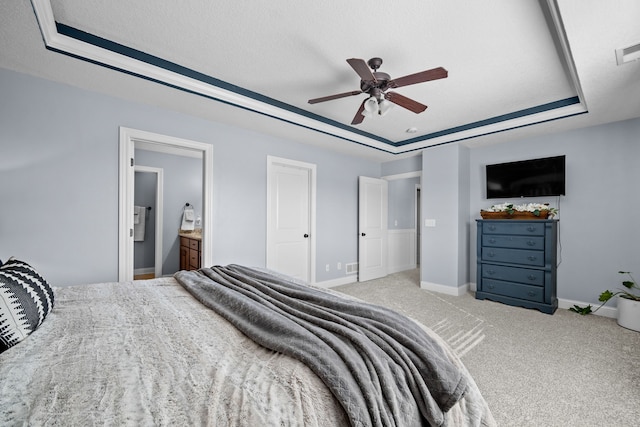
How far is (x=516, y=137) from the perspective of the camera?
3.92 m

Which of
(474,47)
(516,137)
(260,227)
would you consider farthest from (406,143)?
(260,227)

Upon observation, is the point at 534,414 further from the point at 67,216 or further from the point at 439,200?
the point at 67,216

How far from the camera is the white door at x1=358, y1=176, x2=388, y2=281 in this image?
5.05 metres

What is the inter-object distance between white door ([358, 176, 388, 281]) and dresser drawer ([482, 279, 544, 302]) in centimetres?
189

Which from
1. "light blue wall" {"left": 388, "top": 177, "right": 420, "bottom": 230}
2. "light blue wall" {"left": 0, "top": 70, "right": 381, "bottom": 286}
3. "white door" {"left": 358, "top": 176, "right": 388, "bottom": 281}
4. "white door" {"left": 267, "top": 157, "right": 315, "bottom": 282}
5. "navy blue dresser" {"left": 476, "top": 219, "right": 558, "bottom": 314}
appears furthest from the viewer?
"light blue wall" {"left": 388, "top": 177, "right": 420, "bottom": 230}

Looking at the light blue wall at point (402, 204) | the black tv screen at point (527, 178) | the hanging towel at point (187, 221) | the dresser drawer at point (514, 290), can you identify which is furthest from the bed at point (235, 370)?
the light blue wall at point (402, 204)

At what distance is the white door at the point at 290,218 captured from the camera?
13.0ft

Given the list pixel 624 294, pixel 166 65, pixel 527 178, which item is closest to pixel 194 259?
pixel 166 65

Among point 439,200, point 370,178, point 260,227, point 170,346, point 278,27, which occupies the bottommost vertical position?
point 170,346

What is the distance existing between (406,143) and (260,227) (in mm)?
2864

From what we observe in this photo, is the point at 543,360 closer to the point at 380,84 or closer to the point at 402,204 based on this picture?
the point at 380,84

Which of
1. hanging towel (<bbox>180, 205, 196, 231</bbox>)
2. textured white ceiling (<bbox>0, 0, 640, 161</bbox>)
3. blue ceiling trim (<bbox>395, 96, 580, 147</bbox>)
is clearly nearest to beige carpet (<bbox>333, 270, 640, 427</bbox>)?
textured white ceiling (<bbox>0, 0, 640, 161</bbox>)

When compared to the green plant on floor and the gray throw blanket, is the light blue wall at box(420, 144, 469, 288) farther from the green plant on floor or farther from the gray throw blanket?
the gray throw blanket

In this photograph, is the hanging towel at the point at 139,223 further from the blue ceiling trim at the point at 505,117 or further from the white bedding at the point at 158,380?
the blue ceiling trim at the point at 505,117
